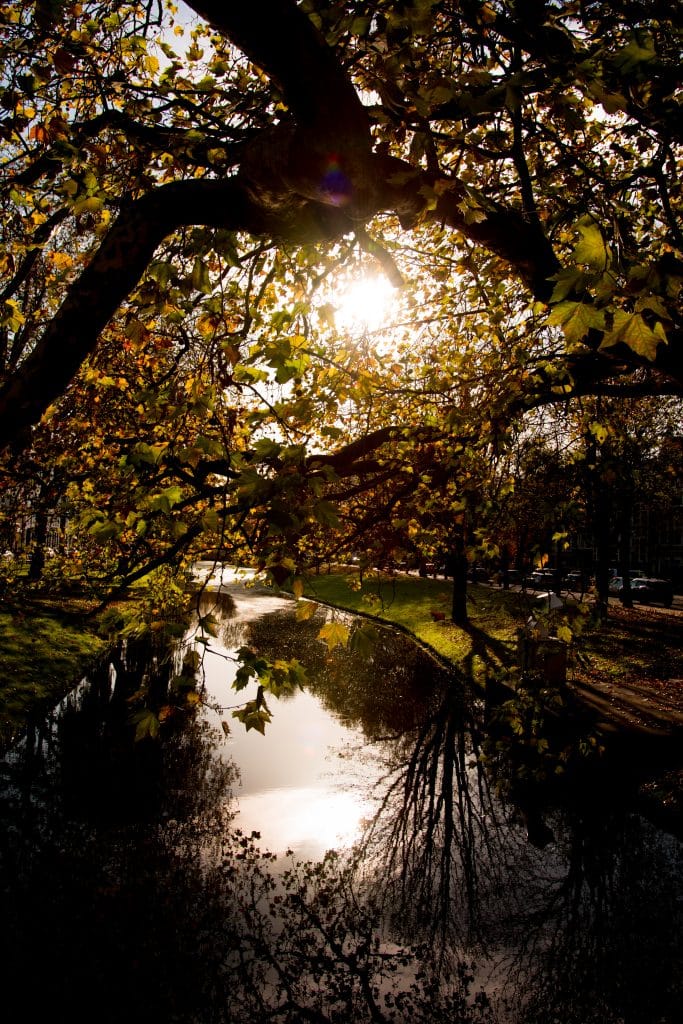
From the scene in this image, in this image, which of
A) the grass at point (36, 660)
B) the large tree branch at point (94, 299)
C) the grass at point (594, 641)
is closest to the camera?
the large tree branch at point (94, 299)

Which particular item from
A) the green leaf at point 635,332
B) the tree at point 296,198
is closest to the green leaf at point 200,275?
the tree at point 296,198

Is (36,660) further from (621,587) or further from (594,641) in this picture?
(621,587)

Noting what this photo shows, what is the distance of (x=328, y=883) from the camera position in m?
9.52

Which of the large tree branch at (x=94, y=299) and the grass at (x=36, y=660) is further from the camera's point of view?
the grass at (x=36, y=660)

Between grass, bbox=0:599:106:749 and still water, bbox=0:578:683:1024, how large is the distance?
1596 millimetres

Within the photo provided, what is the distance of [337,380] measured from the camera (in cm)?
675

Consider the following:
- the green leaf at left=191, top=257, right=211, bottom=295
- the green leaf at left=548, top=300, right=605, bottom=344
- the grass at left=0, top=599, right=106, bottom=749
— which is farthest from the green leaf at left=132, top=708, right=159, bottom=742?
the grass at left=0, top=599, right=106, bottom=749

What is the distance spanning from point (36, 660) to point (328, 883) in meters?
15.0

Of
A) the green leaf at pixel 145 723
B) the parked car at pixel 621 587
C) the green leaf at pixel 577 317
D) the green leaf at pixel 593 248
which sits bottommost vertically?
the parked car at pixel 621 587

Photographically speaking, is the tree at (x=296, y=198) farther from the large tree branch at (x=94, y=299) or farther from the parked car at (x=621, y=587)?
the parked car at (x=621, y=587)

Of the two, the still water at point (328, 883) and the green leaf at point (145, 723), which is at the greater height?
the green leaf at point (145, 723)

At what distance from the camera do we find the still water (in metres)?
7.07

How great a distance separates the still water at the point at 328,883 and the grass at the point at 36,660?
160 centimetres

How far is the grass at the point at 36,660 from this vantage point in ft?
53.4
